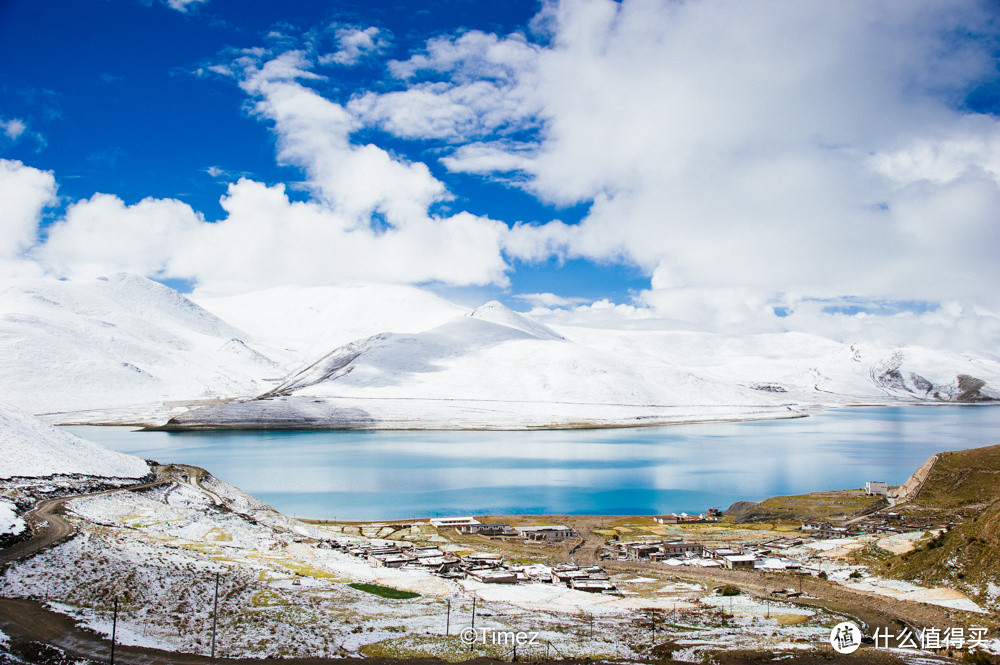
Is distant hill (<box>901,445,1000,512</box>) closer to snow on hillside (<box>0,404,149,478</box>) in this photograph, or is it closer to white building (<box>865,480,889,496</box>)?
white building (<box>865,480,889,496</box>)

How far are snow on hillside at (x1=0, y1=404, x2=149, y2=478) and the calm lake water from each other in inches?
459

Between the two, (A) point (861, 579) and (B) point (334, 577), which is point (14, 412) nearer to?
(B) point (334, 577)

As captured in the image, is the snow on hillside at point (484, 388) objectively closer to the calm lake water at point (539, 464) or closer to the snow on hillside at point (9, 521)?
the calm lake water at point (539, 464)

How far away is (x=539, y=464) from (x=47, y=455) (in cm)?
4958

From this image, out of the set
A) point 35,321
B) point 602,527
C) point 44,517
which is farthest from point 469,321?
point 44,517

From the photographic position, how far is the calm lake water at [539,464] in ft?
173

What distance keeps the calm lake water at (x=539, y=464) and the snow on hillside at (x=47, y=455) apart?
38.3 ft

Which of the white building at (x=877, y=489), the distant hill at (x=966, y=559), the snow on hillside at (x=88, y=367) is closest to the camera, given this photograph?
the distant hill at (x=966, y=559)

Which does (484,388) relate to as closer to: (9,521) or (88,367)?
(88,367)

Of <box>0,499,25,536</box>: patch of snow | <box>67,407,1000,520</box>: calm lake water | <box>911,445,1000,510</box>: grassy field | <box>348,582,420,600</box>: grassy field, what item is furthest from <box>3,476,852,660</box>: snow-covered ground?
<box>911,445,1000,510</box>: grassy field

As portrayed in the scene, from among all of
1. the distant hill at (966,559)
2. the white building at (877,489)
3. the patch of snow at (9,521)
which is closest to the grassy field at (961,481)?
the white building at (877,489)

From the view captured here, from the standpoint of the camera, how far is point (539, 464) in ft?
248

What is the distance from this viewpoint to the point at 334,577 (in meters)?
24.5

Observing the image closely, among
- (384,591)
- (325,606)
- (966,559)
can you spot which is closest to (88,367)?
(384,591)
